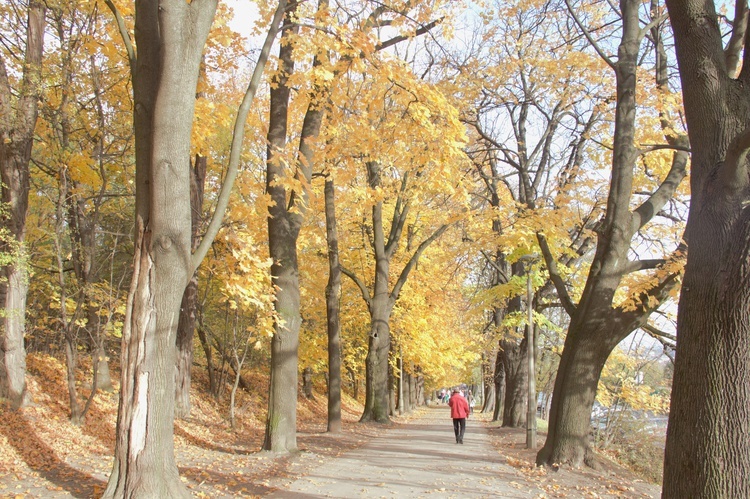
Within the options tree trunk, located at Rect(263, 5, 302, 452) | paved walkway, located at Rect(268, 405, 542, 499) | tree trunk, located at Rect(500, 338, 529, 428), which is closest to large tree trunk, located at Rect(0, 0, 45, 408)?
tree trunk, located at Rect(263, 5, 302, 452)

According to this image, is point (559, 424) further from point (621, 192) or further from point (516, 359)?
point (516, 359)

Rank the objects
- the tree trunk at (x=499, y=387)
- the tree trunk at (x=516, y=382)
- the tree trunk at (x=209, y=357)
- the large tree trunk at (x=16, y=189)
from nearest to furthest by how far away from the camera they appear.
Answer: the large tree trunk at (x=16, y=189) → the tree trunk at (x=209, y=357) → the tree trunk at (x=516, y=382) → the tree trunk at (x=499, y=387)

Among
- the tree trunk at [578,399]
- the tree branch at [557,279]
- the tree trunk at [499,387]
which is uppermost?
the tree branch at [557,279]

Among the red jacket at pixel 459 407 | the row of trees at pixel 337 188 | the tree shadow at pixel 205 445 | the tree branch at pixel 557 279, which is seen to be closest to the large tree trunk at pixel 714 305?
the row of trees at pixel 337 188

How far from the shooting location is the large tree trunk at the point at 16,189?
35.4 ft

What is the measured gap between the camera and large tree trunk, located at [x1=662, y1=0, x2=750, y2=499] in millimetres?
4371

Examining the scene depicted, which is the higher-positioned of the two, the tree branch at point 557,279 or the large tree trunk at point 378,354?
the tree branch at point 557,279

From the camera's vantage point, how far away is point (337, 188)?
1983cm

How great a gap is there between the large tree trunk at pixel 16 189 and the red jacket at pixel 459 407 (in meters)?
10.4

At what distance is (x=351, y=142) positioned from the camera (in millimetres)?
10320

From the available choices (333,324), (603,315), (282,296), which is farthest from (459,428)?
(282,296)

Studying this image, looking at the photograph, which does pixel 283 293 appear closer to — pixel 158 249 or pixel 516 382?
pixel 158 249

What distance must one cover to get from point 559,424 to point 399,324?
52.3 feet

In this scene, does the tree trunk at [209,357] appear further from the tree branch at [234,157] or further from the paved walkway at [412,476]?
the tree branch at [234,157]
